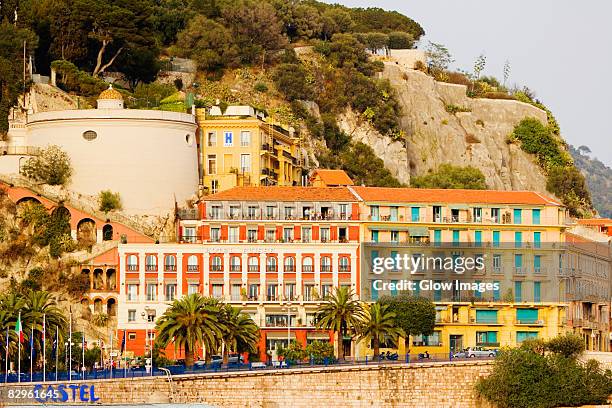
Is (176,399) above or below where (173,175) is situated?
below

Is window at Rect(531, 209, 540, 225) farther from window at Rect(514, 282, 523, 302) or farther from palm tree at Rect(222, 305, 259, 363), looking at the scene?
palm tree at Rect(222, 305, 259, 363)

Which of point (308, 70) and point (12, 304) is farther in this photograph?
point (308, 70)

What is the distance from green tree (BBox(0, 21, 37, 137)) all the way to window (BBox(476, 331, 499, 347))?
40.3 metres

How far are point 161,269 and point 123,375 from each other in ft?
57.5

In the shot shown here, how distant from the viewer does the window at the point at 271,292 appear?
12246 centimetres

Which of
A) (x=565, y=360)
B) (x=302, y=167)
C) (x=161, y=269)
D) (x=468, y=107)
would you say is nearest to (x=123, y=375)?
(x=161, y=269)

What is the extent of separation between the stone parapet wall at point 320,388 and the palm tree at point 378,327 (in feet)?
18.7

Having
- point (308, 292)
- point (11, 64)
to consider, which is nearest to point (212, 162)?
point (11, 64)

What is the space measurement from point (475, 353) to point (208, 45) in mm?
54907

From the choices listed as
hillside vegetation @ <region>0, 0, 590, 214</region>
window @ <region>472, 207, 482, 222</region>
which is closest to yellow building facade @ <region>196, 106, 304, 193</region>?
hillside vegetation @ <region>0, 0, 590, 214</region>

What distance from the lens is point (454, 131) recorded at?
17475cm

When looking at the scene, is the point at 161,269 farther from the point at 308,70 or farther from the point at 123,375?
the point at 308,70

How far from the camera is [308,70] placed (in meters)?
167

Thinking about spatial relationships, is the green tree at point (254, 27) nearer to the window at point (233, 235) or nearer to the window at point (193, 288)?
the window at point (233, 235)
